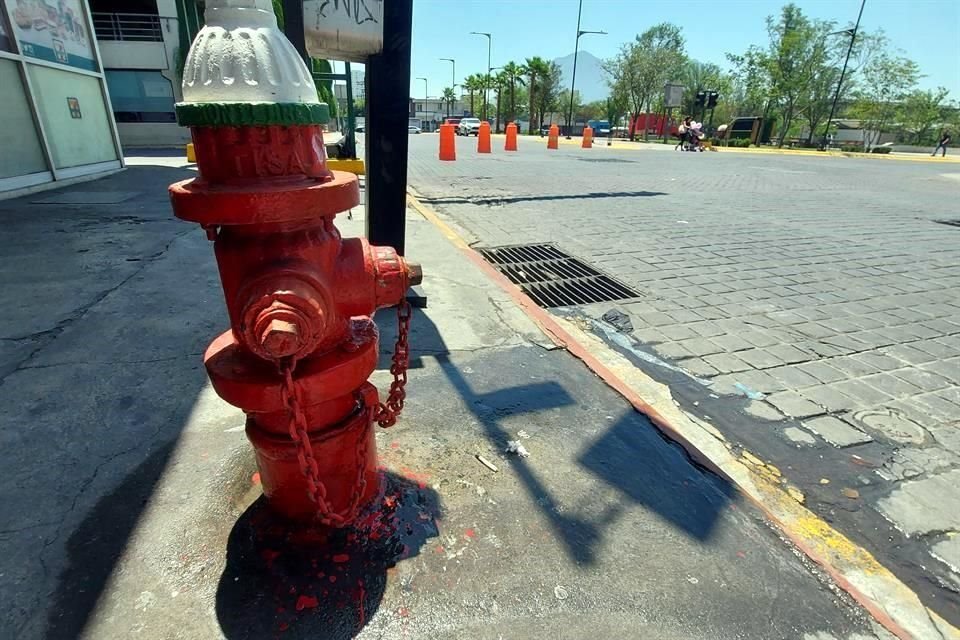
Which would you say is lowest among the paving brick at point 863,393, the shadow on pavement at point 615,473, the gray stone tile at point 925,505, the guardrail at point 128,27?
the gray stone tile at point 925,505

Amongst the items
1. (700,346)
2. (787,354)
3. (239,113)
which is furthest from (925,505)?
(239,113)

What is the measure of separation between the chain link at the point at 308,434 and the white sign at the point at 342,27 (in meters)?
2.02

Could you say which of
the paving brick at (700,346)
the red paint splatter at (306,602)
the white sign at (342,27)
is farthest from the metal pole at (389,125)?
the red paint splatter at (306,602)

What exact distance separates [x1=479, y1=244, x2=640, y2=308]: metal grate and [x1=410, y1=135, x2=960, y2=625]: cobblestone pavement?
0.20m

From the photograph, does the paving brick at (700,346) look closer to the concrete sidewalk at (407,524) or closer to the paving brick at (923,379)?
the concrete sidewalk at (407,524)

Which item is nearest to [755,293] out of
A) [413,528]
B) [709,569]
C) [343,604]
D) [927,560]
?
[927,560]

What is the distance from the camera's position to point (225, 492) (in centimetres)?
191

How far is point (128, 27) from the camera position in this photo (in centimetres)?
1972

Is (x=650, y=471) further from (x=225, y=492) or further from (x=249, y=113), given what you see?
(x=249, y=113)

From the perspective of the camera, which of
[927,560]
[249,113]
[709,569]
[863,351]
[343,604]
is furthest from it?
[863,351]

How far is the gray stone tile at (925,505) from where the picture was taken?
202cm

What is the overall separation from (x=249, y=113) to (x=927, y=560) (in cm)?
265

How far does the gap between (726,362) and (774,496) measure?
4.26 feet

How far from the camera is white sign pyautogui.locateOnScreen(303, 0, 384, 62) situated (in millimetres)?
2762
